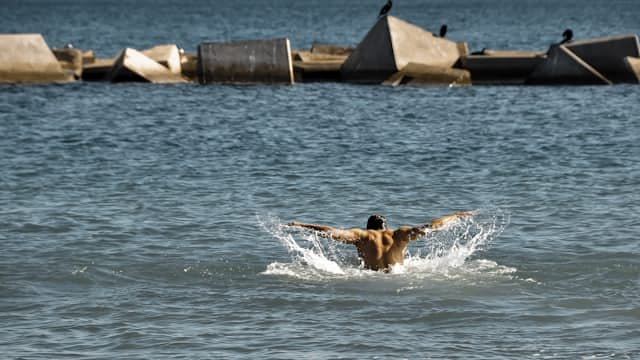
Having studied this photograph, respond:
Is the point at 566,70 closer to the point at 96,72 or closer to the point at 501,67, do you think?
the point at 501,67

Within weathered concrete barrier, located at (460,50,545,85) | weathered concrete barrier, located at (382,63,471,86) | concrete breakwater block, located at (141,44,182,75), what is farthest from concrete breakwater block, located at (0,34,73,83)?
weathered concrete barrier, located at (460,50,545,85)

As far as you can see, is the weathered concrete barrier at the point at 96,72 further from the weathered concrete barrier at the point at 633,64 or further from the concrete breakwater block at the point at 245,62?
the weathered concrete barrier at the point at 633,64

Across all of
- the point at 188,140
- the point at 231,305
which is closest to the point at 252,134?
the point at 188,140

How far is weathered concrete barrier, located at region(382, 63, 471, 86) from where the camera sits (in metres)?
38.2

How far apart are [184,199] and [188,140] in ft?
25.1

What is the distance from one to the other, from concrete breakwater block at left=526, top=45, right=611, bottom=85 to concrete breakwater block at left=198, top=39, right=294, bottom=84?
313 inches

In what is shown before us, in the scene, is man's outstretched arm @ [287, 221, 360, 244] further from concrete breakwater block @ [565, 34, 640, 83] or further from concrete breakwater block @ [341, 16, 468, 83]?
concrete breakwater block @ [565, 34, 640, 83]

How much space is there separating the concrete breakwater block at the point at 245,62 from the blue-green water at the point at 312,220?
187 cm

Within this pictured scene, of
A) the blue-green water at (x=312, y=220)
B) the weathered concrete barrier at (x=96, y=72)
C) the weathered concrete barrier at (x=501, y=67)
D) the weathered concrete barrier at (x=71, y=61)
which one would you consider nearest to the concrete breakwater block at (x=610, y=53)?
the blue-green water at (x=312, y=220)

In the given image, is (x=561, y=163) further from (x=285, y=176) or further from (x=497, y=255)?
(x=497, y=255)

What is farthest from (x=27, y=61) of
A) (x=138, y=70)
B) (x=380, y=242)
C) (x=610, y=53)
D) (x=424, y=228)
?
(x=424, y=228)

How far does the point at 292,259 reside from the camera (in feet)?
54.4

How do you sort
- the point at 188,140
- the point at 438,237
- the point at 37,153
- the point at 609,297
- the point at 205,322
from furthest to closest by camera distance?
the point at 188,140 → the point at 37,153 → the point at 438,237 → the point at 609,297 → the point at 205,322

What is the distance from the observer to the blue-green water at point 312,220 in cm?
1302
